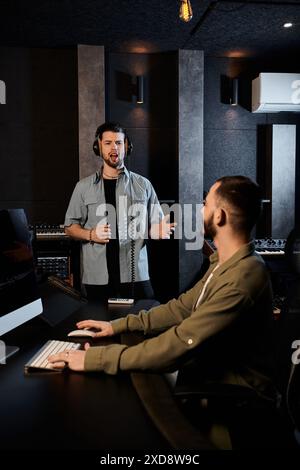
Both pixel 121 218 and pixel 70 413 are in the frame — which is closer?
pixel 70 413

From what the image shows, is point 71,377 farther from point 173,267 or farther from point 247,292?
point 173,267

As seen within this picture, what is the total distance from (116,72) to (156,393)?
4.59m

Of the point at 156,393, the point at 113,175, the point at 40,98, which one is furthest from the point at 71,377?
the point at 40,98

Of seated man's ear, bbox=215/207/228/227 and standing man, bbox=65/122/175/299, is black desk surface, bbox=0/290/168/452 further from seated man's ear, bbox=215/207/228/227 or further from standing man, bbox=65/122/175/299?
standing man, bbox=65/122/175/299

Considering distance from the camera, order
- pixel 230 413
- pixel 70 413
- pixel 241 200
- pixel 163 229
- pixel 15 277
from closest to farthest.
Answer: pixel 70 413 → pixel 230 413 → pixel 241 200 → pixel 15 277 → pixel 163 229

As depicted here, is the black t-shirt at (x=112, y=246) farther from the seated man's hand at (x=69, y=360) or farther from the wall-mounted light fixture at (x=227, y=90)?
the wall-mounted light fixture at (x=227, y=90)

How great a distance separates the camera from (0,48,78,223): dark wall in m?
5.10

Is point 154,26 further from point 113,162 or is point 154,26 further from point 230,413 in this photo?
point 230,413

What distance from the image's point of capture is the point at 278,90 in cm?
510

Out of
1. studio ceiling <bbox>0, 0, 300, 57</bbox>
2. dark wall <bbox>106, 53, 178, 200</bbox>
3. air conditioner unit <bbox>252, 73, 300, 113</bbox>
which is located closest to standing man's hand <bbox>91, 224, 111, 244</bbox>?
studio ceiling <bbox>0, 0, 300, 57</bbox>

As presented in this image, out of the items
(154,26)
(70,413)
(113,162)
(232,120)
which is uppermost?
(154,26)

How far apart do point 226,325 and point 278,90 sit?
4.33 metres

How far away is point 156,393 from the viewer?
49.8 inches

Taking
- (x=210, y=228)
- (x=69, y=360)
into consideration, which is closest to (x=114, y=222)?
(x=210, y=228)
